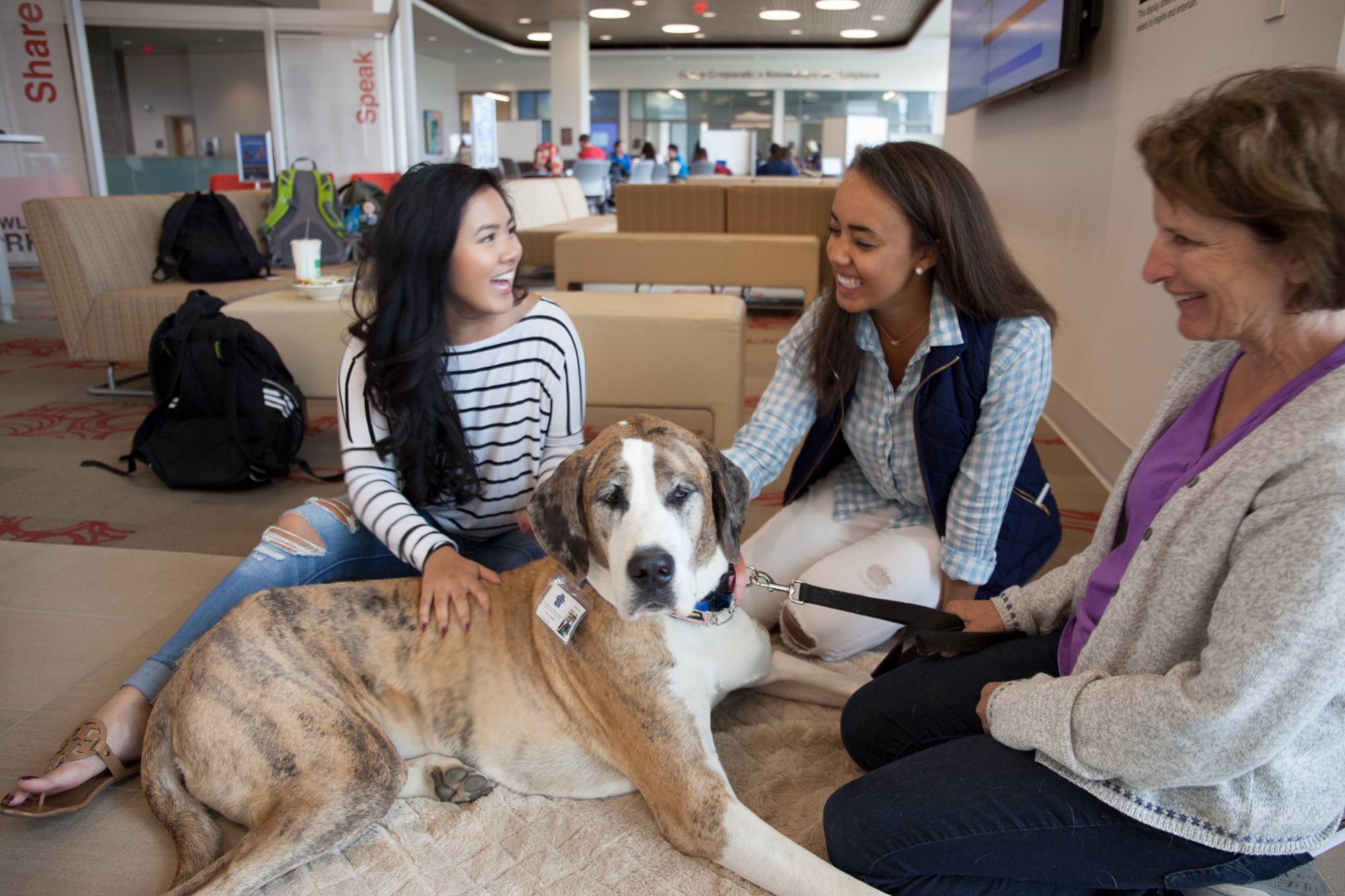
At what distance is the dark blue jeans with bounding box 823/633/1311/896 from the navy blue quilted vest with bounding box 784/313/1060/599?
2.26 feet

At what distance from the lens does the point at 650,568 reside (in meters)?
1.76

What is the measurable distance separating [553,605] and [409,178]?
1254mm

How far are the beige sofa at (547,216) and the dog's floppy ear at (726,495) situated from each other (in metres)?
6.54

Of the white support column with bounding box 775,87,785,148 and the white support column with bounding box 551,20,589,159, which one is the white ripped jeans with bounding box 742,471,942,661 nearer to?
the white support column with bounding box 551,20,589,159

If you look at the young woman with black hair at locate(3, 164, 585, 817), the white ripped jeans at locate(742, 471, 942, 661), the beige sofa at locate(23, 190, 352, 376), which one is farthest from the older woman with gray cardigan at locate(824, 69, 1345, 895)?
the beige sofa at locate(23, 190, 352, 376)

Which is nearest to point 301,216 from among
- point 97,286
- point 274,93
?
point 97,286

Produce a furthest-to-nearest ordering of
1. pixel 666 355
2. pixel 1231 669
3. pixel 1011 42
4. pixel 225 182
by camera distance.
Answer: pixel 225 182 < pixel 1011 42 < pixel 666 355 < pixel 1231 669

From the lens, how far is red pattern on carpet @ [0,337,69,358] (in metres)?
7.10

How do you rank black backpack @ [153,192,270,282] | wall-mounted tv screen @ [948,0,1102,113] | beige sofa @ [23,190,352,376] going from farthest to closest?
black backpack @ [153,192,270,282], beige sofa @ [23,190,352,376], wall-mounted tv screen @ [948,0,1102,113]

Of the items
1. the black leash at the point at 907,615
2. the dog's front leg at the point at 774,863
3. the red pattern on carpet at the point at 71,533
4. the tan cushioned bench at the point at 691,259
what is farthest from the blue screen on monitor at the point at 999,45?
the red pattern on carpet at the point at 71,533

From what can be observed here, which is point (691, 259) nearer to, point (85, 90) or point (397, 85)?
point (397, 85)

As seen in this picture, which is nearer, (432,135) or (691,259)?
(691,259)

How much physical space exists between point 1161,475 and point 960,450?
89cm

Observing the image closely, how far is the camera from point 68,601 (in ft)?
10.4
